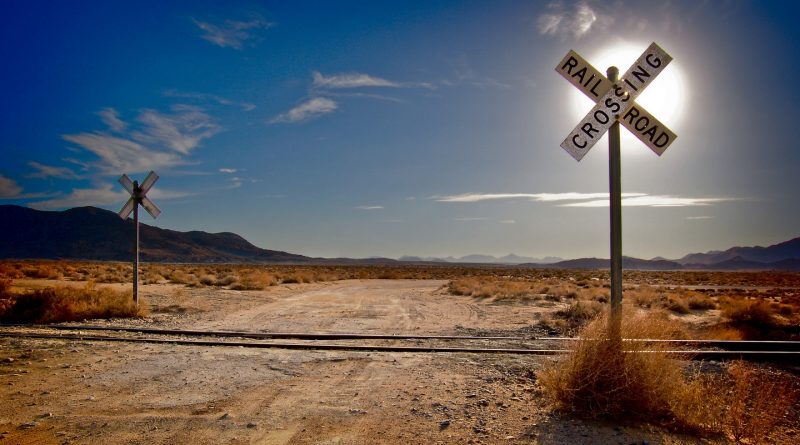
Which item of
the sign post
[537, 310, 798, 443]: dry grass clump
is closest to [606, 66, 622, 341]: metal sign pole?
the sign post

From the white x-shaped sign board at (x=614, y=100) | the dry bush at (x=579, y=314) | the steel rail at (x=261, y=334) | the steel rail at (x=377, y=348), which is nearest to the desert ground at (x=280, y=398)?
the steel rail at (x=377, y=348)

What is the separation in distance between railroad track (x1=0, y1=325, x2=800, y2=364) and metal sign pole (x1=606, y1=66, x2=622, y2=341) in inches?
151

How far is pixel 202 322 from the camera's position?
49.7 ft

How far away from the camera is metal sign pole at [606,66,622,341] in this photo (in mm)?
5805

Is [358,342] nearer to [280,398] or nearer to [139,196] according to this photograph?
[280,398]

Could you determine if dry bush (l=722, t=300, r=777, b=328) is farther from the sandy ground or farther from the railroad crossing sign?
the railroad crossing sign

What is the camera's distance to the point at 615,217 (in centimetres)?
600

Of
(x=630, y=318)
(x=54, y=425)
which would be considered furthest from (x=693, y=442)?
(x=54, y=425)

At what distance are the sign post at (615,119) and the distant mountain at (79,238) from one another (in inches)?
7064

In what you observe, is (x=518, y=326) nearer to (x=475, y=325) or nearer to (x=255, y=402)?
(x=475, y=325)

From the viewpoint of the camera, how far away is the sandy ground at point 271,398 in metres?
5.15

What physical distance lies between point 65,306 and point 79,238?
7336 inches

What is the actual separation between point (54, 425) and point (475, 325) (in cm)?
1188

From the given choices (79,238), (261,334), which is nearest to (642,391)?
(261,334)
